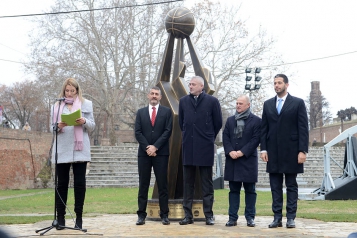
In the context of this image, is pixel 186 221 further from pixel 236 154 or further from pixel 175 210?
pixel 236 154

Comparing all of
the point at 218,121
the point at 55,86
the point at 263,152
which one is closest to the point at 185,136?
the point at 218,121

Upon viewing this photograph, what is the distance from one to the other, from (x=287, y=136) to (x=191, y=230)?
1.91 meters

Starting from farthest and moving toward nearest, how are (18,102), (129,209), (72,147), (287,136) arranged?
1. (18,102)
2. (129,209)
3. (287,136)
4. (72,147)

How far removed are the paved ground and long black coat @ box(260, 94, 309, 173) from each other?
0.88 meters

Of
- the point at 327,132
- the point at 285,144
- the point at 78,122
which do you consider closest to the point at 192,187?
the point at 285,144

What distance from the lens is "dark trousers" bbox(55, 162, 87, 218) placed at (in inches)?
319

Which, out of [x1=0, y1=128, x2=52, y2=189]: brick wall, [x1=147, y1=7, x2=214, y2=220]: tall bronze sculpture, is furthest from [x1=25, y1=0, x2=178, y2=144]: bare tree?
[x1=147, y1=7, x2=214, y2=220]: tall bronze sculpture

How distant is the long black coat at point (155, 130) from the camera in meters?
8.84

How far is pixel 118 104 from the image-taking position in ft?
147

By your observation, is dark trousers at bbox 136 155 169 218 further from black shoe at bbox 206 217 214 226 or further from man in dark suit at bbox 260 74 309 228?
man in dark suit at bbox 260 74 309 228

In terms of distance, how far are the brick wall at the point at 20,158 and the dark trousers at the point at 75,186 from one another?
1953 cm

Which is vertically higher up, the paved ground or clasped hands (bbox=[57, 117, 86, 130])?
clasped hands (bbox=[57, 117, 86, 130])

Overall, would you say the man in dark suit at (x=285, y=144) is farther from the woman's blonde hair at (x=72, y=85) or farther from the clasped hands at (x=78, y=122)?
the woman's blonde hair at (x=72, y=85)

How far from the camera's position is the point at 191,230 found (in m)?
7.82
